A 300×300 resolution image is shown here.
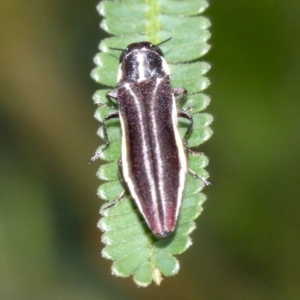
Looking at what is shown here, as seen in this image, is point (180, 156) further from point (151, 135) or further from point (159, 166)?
point (151, 135)

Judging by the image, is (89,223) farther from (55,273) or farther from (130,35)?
(130,35)

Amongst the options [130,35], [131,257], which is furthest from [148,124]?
[131,257]

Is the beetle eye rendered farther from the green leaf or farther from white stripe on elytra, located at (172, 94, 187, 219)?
white stripe on elytra, located at (172, 94, 187, 219)

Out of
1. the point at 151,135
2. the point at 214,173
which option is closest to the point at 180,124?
the point at 151,135

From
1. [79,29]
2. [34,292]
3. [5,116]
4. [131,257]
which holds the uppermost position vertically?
[79,29]

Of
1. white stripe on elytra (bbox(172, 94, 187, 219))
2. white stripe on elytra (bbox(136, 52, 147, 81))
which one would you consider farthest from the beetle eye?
white stripe on elytra (bbox(172, 94, 187, 219))

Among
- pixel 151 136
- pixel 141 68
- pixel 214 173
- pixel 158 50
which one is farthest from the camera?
pixel 214 173
